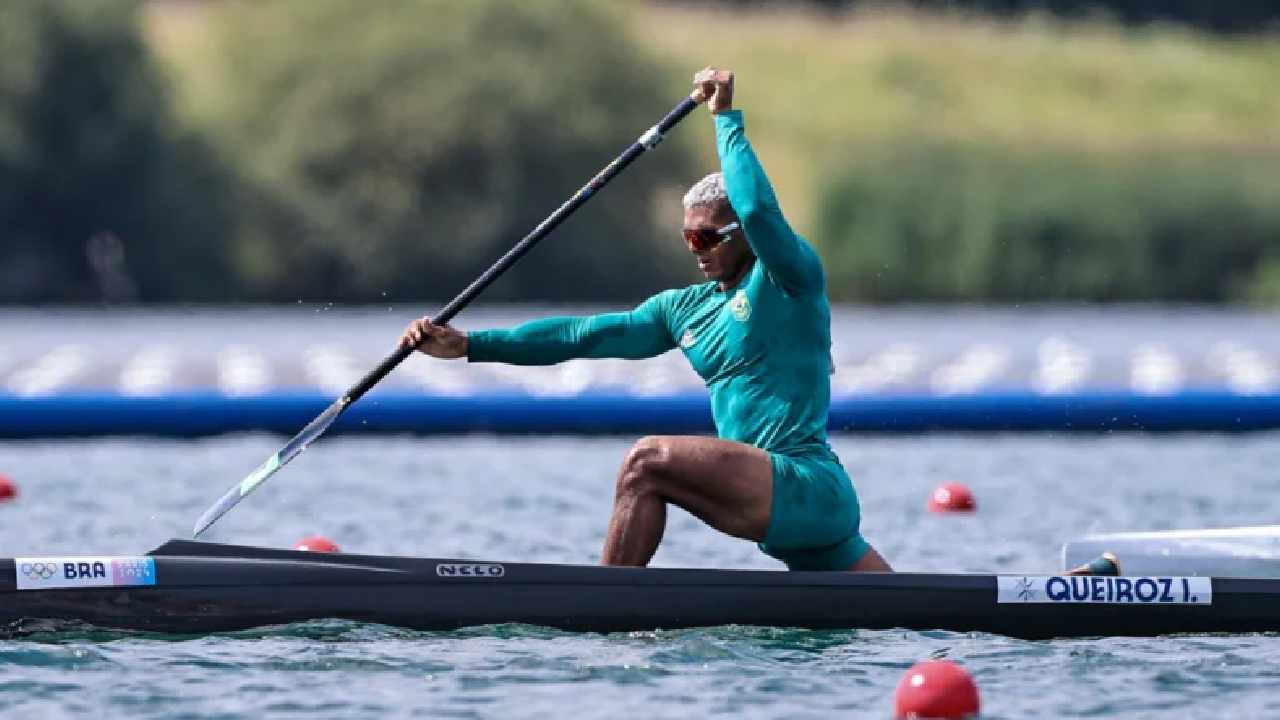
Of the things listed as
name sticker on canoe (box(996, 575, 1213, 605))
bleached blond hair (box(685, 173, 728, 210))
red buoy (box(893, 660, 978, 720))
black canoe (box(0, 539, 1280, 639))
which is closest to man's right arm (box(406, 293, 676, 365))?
bleached blond hair (box(685, 173, 728, 210))

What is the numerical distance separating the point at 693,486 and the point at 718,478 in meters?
0.08

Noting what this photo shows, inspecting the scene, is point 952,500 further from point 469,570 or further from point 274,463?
point 469,570

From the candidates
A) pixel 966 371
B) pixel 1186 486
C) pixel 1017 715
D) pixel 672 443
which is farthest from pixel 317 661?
pixel 966 371

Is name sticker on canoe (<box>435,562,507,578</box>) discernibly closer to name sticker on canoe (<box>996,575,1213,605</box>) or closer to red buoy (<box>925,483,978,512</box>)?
name sticker on canoe (<box>996,575,1213,605</box>)

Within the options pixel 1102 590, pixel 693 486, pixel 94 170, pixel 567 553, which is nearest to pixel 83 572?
pixel 693 486

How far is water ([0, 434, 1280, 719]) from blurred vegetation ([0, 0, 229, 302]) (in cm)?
2878

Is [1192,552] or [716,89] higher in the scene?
[716,89]

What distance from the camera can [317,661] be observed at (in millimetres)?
7445

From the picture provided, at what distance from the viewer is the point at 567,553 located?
10.8m

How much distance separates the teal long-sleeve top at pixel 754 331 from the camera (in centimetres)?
741

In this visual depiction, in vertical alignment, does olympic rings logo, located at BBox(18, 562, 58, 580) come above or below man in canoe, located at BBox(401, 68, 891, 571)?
below

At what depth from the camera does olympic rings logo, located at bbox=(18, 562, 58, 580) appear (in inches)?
297

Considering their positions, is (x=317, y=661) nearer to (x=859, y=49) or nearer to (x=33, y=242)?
(x=33, y=242)

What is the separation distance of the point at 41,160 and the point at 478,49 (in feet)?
28.5
